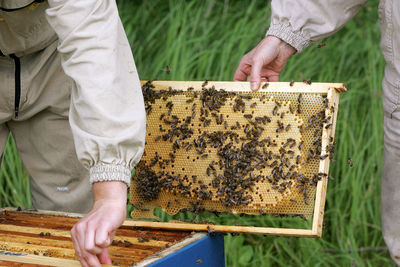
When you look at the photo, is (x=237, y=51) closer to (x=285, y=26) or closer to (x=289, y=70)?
(x=289, y=70)

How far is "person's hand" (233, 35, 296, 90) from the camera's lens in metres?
3.00

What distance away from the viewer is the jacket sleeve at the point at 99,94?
77.4 inches

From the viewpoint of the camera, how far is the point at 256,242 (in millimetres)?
4223

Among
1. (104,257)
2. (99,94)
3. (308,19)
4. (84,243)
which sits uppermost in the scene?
(308,19)

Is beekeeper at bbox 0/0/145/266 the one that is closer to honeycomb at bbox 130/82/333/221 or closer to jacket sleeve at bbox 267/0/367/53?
honeycomb at bbox 130/82/333/221

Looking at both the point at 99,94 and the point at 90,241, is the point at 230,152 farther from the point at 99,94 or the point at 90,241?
the point at 90,241

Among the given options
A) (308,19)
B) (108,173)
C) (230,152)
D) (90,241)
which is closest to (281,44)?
(308,19)

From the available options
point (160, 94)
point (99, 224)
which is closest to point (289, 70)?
point (160, 94)

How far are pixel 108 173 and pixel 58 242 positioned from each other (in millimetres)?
667

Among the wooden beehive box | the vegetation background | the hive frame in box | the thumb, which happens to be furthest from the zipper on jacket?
the vegetation background

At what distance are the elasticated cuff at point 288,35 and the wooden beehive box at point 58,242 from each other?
4.19ft

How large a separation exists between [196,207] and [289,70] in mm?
2339

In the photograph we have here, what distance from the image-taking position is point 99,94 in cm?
200

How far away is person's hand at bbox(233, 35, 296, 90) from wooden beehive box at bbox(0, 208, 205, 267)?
1.02 meters
